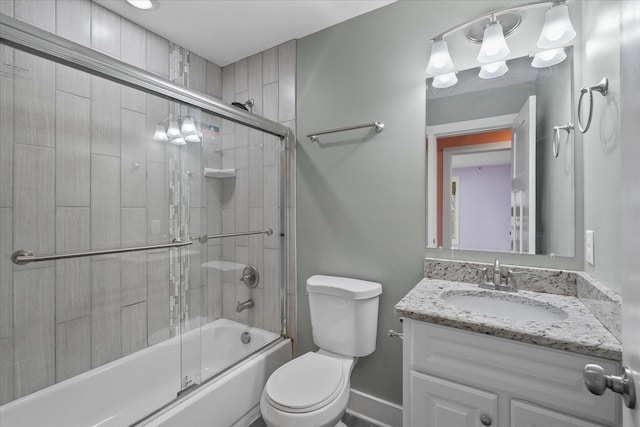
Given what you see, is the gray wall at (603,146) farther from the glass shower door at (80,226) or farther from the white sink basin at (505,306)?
the glass shower door at (80,226)

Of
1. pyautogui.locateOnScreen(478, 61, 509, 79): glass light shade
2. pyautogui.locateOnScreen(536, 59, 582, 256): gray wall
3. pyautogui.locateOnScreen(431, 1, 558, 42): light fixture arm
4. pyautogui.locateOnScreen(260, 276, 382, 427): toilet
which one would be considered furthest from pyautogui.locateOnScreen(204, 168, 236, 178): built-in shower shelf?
pyautogui.locateOnScreen(536, 59, 582, 256): gray wall

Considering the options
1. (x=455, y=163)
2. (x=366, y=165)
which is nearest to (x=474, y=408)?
(x=455, y=163)

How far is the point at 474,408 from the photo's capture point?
98cm

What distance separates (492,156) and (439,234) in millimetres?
454

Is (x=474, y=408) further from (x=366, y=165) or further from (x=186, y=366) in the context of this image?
(x=186, y=366)

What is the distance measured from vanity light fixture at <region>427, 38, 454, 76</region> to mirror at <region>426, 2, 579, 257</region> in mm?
63

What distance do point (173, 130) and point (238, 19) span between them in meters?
0.81

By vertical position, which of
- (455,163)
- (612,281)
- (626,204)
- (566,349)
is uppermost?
(455,163)

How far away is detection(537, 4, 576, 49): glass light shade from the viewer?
1.21m

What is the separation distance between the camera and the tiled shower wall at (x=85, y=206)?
50.0 inches

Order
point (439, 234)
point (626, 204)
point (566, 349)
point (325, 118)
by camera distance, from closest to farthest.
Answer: point (626, 204)
point (566, 349)
point (439, 234)
point (325, 118)

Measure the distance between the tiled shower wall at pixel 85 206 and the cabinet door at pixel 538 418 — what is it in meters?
1.46

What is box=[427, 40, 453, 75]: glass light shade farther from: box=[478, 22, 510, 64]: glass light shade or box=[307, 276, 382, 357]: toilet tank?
box=[307, 276, 382, 357]: toilet tank

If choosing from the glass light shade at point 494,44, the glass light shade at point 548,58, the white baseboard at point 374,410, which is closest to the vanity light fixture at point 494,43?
the glass light shade at point 494,44
